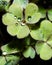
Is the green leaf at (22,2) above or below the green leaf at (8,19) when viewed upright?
above

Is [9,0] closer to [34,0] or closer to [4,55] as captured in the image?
[34,0]

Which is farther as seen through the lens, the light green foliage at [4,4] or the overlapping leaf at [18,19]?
the light green foliage at [4,4]

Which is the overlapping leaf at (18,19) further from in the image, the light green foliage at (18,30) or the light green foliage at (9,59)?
the light green foliage at (9,59)

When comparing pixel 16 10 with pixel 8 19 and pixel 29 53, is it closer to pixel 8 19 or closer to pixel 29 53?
pixel 8 19

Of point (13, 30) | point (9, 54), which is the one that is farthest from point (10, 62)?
point (13, 30)

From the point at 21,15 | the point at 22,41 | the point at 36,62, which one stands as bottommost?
the point at 36,62

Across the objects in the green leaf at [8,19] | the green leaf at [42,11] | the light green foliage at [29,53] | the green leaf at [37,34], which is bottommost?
the light green foliage at [29,53]

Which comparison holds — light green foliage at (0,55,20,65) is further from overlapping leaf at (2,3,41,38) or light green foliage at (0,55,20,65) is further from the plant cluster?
overlapping leaf at (2,3,41,38)

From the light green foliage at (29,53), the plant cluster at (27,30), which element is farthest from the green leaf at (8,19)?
the light green foliage at (29,53)

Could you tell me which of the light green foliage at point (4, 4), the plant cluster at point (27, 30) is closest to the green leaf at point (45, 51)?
the plant cluster at point (27, 30)
